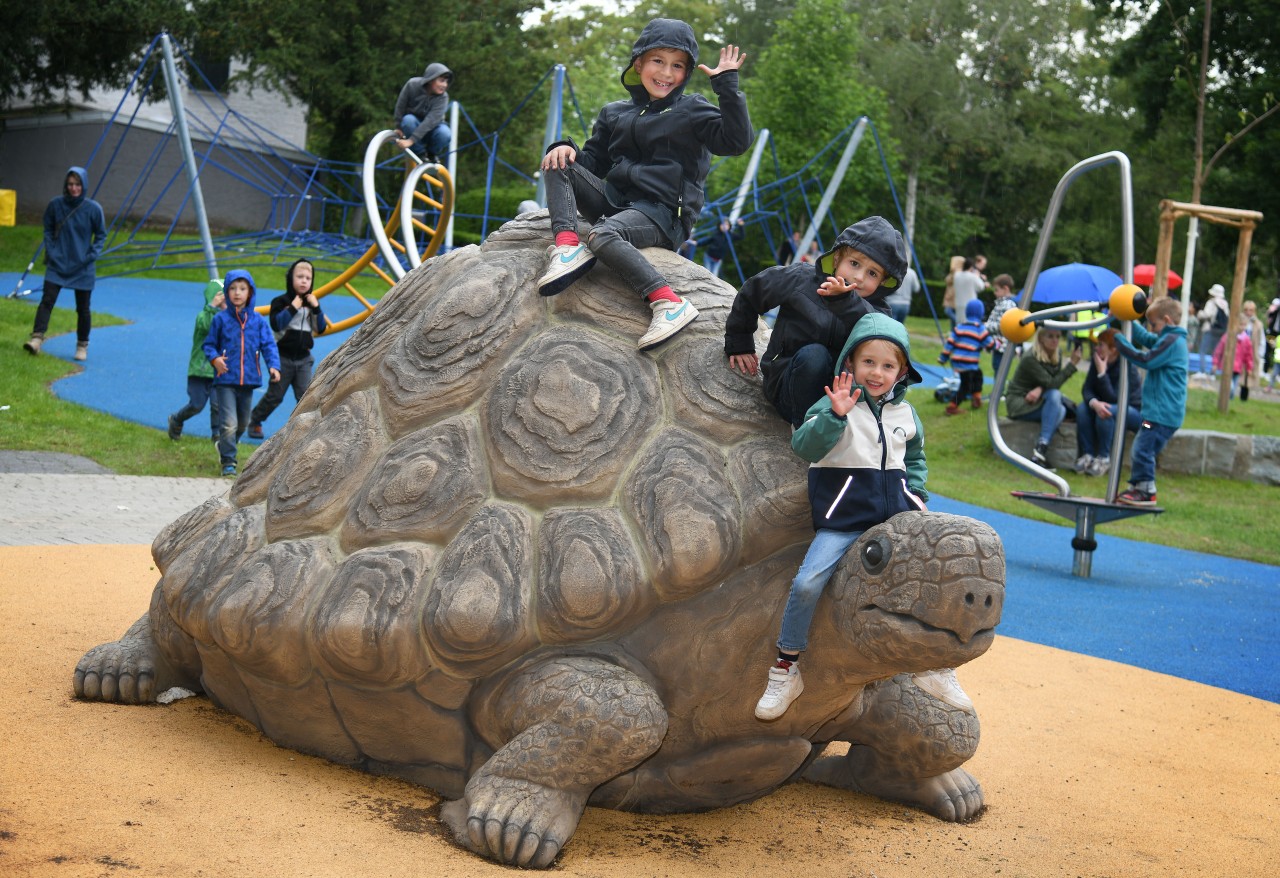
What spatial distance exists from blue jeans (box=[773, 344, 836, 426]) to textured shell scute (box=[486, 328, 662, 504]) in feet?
1.28

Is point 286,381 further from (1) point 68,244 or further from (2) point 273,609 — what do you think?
(2) point 273,609

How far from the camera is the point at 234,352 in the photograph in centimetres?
871

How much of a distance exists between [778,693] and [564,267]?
4.84ft

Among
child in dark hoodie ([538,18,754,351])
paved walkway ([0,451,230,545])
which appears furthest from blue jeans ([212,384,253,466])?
child in dark hoodie ([538,18,754,351])

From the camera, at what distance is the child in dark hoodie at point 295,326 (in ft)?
30.4

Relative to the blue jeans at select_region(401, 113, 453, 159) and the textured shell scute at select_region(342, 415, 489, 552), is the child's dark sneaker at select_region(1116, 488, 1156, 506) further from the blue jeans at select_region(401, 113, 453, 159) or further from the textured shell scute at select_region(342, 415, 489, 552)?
the blue jeans at select_region(401, 113, 453, 159)

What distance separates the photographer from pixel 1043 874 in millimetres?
3441

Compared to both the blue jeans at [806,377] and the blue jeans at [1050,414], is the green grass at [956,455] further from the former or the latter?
the blue jeans at [806,377]

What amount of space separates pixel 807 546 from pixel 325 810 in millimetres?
1504

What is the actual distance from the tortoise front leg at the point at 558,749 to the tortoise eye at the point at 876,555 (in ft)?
2.27

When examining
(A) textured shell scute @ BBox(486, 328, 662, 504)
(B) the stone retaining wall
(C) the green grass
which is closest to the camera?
(A) textured shell scute @ BBox(486, 328, 662, 504)

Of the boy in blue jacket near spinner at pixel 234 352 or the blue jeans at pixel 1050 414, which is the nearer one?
the boy in blue jacket near spinner at pixel 234 352

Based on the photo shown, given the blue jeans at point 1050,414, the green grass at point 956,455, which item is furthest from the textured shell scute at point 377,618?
the blue jeans at point 1050,414

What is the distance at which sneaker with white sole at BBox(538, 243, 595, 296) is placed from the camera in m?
3.80
